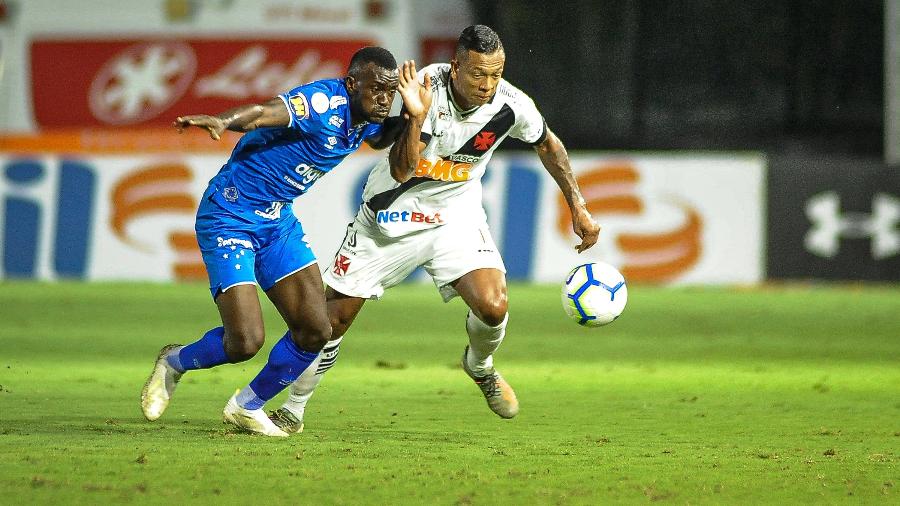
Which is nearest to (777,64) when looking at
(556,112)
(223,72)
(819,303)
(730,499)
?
(556,112)

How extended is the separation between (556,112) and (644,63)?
1468 mm

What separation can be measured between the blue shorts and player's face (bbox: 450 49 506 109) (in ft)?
3.66

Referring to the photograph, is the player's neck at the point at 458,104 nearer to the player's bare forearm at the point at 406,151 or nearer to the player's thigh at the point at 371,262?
the player's bare forearm at the point at 406,151

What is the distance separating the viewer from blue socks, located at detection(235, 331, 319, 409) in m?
6.62

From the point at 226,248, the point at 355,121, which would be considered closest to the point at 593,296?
the point at 355,121

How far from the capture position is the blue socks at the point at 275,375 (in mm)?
6625

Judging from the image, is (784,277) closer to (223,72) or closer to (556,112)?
(556,112)

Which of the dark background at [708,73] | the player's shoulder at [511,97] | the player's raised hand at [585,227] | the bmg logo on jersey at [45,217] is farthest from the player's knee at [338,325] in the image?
the dark background at [708,73]

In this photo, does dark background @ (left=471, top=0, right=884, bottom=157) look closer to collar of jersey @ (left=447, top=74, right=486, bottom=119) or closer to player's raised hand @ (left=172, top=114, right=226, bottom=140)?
collar of jersey @ (left=447, top=74, right=486, bottom=119)

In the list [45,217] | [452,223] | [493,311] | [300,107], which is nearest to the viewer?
[300,107]

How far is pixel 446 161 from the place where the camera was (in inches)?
283

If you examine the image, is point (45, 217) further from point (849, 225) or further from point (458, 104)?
point (458, 104)

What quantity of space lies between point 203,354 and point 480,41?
210cm

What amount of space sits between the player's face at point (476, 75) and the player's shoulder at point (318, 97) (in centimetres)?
66
